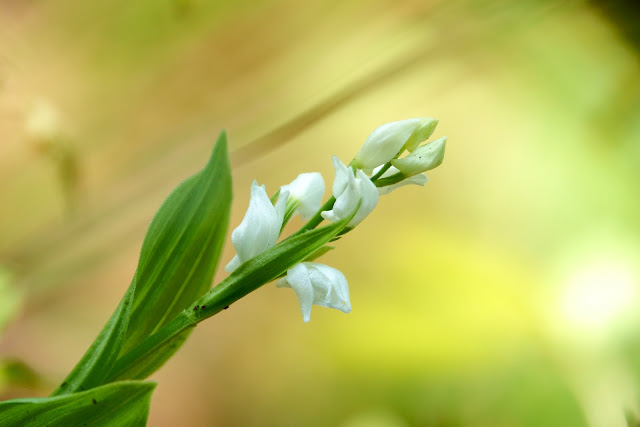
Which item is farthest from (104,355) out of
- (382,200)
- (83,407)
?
(382,200)

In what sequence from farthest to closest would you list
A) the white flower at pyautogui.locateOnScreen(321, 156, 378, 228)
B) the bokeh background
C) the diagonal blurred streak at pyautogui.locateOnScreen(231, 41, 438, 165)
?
the diagonal blurred streak at pyautogui.locateOnScreen(231, 41, 438, 165)
the bokeh background
the white flower at pyautogui.locateOnScreen(321, 156, 378, 228)

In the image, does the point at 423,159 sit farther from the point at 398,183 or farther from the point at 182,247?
the point at 182,247

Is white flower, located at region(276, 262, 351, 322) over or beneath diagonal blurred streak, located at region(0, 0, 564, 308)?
beneath

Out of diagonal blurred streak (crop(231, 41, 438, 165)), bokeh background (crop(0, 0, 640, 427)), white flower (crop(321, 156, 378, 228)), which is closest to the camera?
white flower (crop(321, 156, 378, 228))

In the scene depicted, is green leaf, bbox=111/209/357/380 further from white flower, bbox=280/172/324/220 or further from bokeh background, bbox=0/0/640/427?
bokeh background, bbox=0/0/640/427

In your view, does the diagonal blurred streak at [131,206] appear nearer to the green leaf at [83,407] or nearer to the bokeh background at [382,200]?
the bokeh background at [382,200]

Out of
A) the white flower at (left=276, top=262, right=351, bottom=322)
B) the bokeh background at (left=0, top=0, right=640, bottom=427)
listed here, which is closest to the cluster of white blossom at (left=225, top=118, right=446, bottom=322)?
the white flower at (left=276, top=262, right=351, bottom=322)

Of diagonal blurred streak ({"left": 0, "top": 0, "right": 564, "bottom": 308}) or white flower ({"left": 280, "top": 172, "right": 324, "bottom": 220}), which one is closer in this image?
white flower ({"left": 280, "top": 172, "right": 324, "bottom": 220})

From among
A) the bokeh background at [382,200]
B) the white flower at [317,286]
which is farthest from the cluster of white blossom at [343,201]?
the bokeh background at [382,200]

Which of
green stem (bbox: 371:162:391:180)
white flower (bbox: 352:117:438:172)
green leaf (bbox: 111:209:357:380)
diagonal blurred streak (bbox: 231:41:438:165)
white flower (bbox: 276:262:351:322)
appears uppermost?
diagonal blurred streak (bbox: 231:41:438:165)
